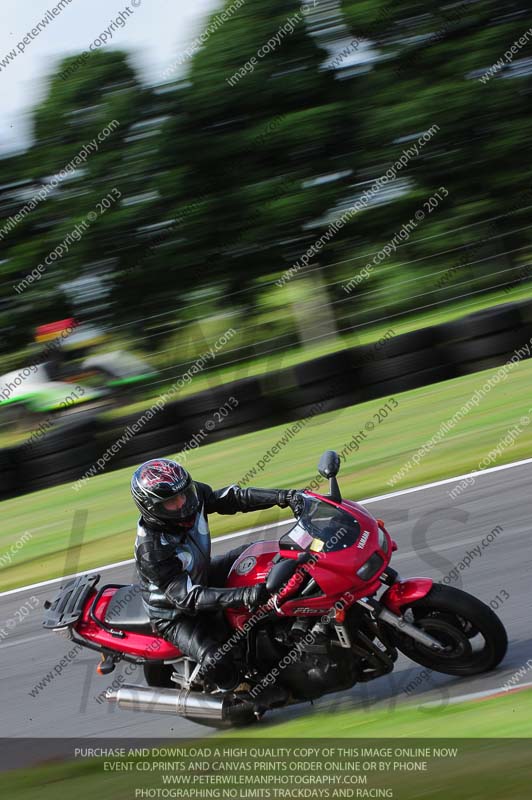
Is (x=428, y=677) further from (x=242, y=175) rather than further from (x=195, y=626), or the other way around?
(x=242, y=175)

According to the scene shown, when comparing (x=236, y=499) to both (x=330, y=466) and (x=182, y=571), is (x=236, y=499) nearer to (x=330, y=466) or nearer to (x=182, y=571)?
(x=182, y=571)

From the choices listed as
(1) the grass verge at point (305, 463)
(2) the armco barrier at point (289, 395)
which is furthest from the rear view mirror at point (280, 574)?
(2) the armco barrier at point (289, 395)

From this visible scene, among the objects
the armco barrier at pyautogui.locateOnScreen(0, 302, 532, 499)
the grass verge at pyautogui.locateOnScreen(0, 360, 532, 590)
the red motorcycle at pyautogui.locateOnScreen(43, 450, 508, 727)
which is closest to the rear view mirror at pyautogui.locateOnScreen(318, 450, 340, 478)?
the red motorcycle at pyautogui.locateOnScreen(43, 450, 508, 727)

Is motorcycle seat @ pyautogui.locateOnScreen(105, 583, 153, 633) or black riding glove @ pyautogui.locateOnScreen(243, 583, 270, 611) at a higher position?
black riding glove @ pyautogui.locateOnScreen(243, 583, 270, 611)

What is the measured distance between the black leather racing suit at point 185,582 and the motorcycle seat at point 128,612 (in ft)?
0.51

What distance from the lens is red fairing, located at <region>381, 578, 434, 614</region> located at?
489 centimetres

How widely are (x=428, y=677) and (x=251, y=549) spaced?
1201mm

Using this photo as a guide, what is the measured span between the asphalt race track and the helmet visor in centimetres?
129

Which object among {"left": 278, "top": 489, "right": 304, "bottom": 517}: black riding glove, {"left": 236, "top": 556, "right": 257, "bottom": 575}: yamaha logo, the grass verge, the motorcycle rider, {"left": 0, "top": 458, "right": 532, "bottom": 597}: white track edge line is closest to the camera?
the motorcycle rider

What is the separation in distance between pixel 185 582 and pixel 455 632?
55.8 inches

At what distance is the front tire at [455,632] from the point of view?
4863 mm

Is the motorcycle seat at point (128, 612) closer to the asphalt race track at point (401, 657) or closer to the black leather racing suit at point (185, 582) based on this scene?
the black leather racing suit at point (185, 582)

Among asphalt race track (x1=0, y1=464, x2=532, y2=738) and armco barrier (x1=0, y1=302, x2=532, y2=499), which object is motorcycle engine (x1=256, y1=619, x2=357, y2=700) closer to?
asphalt race track (x1=0, y1=464, x2=532, y2=738)

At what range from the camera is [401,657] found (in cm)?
568
